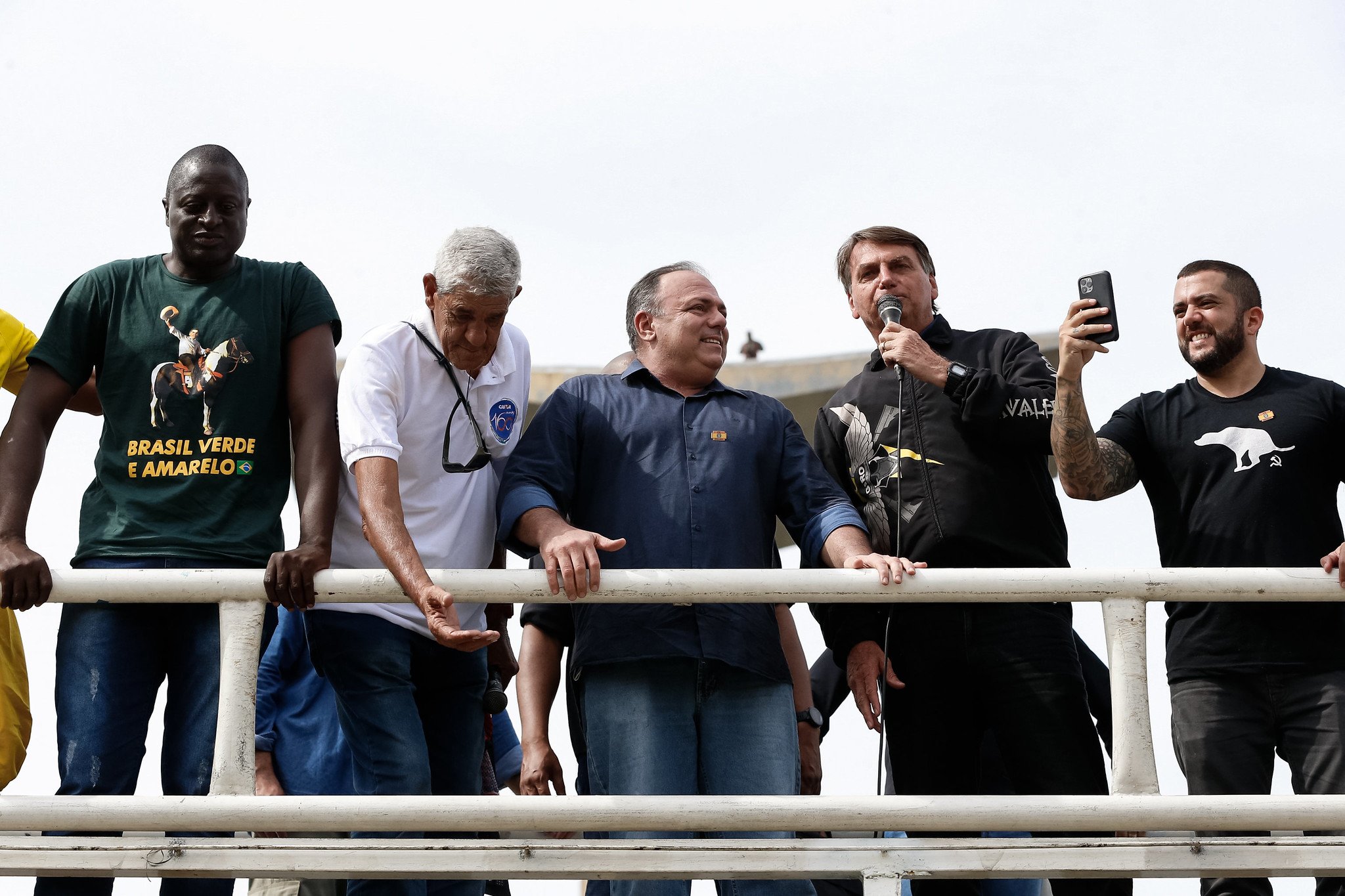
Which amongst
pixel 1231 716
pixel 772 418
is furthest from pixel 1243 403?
pixel 772 418

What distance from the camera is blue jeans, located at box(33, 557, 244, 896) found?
3.66 m

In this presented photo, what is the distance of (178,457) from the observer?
3.96 metres

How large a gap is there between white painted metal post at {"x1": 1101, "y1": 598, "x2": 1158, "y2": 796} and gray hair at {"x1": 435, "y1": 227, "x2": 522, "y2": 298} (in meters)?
1.77

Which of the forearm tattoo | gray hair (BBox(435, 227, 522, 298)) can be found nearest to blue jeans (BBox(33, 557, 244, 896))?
gray hair (BBox(435, 227, 522, 298))

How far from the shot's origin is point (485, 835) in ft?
14.8

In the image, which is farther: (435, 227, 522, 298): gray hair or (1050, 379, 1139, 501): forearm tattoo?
(1050, 379, 1139, 501): forearm tattoo

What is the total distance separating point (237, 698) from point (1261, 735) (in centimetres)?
272

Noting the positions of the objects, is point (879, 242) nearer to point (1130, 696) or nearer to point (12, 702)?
point (1130, 696)

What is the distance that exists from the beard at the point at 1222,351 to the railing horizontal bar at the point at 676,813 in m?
1.61

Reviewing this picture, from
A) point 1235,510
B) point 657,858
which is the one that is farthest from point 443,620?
point 1235,510

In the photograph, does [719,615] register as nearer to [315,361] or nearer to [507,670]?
[507,670]

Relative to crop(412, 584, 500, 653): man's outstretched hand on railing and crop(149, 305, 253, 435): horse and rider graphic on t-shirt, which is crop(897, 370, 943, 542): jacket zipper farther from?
crop(149, 305, 253, 435): horse and rider graphic on t-shirt

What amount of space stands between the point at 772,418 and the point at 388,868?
1667mm

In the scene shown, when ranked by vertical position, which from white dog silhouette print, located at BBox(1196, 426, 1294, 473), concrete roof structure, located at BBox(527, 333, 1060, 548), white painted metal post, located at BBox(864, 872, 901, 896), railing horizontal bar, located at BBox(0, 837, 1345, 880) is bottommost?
→ white painted metal post, located at BBox(864, 872, 901, 896)
